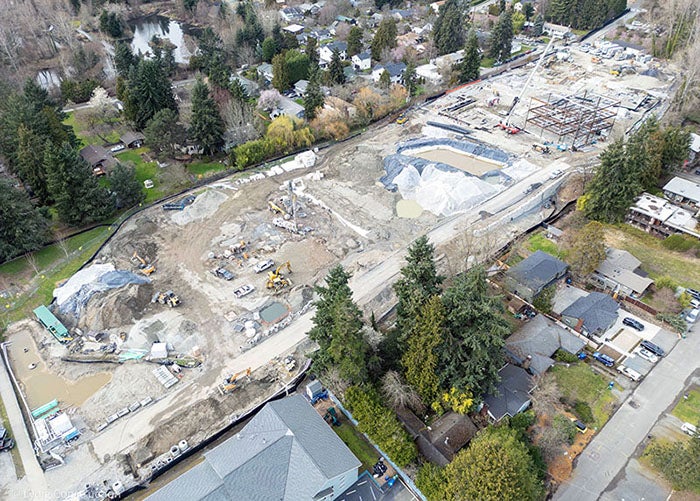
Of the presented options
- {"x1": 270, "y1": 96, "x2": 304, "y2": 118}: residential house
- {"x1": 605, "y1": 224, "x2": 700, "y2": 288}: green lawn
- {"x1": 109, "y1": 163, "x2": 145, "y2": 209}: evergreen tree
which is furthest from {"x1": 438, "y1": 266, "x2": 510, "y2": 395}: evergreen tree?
{"x1": 270, "y1": 96, "x2": 304, "y2": 118}: residential house

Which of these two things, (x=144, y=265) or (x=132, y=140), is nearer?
(x=144, y=265)

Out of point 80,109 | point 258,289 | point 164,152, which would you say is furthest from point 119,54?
point 258,289

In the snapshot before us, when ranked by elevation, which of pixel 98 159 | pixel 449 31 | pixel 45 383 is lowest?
pixel 45 383

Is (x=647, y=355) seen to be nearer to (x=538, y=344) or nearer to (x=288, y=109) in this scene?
(x=538, y=344)

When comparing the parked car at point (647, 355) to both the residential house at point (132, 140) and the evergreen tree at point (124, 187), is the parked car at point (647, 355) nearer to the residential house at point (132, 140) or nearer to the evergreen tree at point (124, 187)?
the evergreen tree at point (124, 187)

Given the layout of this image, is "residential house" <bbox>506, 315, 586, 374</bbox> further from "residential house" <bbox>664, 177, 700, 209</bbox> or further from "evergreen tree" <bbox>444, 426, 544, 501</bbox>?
"residential house" <bbox>664, 177, 700, 209</bbox>

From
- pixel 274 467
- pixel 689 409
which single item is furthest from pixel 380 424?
pixel 689 409

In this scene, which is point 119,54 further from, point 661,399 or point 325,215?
point 661,399
